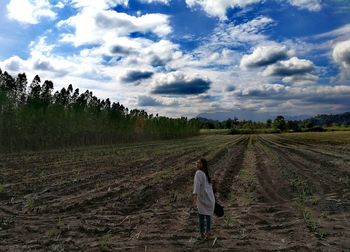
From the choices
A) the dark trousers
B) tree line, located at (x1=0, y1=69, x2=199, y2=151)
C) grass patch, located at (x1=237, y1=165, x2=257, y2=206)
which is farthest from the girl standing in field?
tree line, located at (x1=0, y1=69, x2=199, y2=151)

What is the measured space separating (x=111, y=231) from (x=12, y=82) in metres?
44.3

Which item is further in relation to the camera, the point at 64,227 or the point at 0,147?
the point at 0,147

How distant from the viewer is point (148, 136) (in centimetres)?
9069

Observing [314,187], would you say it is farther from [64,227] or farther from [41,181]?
[41,181]

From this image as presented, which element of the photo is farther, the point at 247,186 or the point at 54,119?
the point at 54,119

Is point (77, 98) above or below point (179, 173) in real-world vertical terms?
above

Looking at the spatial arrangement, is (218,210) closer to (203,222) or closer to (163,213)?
(203,222)

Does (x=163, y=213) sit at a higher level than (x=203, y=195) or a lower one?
lower

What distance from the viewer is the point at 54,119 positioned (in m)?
51.1

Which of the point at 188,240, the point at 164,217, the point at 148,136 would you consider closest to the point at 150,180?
the point at 164,217

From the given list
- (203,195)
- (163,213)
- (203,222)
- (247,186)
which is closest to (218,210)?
(203,222)

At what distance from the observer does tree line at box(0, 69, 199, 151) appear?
142ft

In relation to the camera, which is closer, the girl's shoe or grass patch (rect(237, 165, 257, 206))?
the girl's shoe

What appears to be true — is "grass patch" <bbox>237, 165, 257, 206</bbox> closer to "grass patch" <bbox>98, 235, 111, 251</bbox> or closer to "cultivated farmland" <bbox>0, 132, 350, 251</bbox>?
"cultivated farmland" <bbox>0, 132, 350, 251</bbox>
